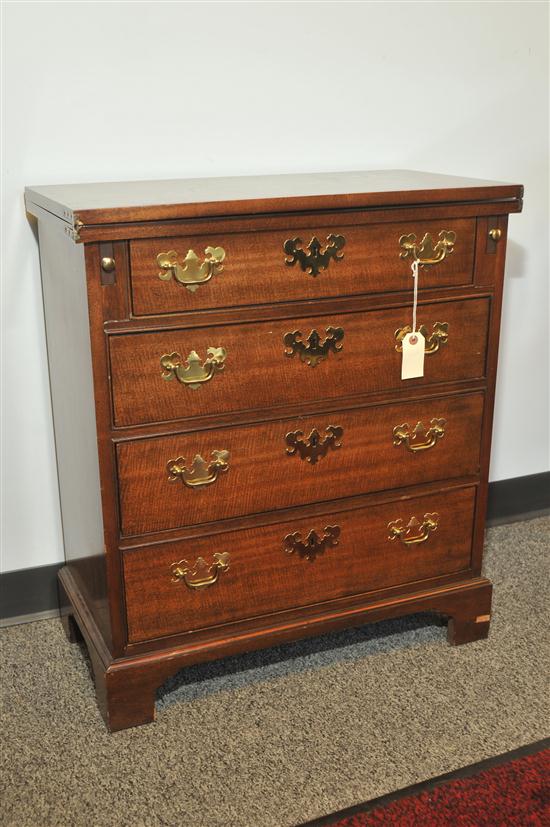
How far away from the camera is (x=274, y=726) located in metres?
1.68

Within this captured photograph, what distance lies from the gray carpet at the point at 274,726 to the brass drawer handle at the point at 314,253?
82 cm

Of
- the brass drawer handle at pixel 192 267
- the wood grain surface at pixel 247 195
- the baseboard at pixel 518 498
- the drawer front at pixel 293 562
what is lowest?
the baseboard at pixel 518 498

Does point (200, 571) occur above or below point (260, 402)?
below

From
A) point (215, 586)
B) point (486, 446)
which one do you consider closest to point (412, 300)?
point (486, 446)

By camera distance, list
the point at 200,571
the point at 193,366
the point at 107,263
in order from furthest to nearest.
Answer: the point at 200,571 → the point at 193,366 → the point at 107,263

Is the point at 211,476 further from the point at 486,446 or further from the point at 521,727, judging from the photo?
the point at 521,727

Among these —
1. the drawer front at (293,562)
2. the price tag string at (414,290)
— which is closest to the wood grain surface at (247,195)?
the price tag string at (414,290)

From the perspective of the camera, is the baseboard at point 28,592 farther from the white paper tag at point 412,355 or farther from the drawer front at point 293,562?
the white paper tag at point 412,355

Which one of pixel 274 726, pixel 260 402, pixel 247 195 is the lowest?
pixel 274 726

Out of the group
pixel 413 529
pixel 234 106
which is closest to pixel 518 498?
pixel 413 529

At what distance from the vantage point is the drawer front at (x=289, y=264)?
146cm

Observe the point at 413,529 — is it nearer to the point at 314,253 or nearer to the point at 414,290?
the point at 414,290

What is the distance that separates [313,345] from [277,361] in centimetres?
7

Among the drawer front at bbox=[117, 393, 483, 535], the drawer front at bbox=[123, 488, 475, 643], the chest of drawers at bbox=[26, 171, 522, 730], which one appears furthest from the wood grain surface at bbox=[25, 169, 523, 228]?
the drawer front at bbox=[123, 488, 475, 643]
